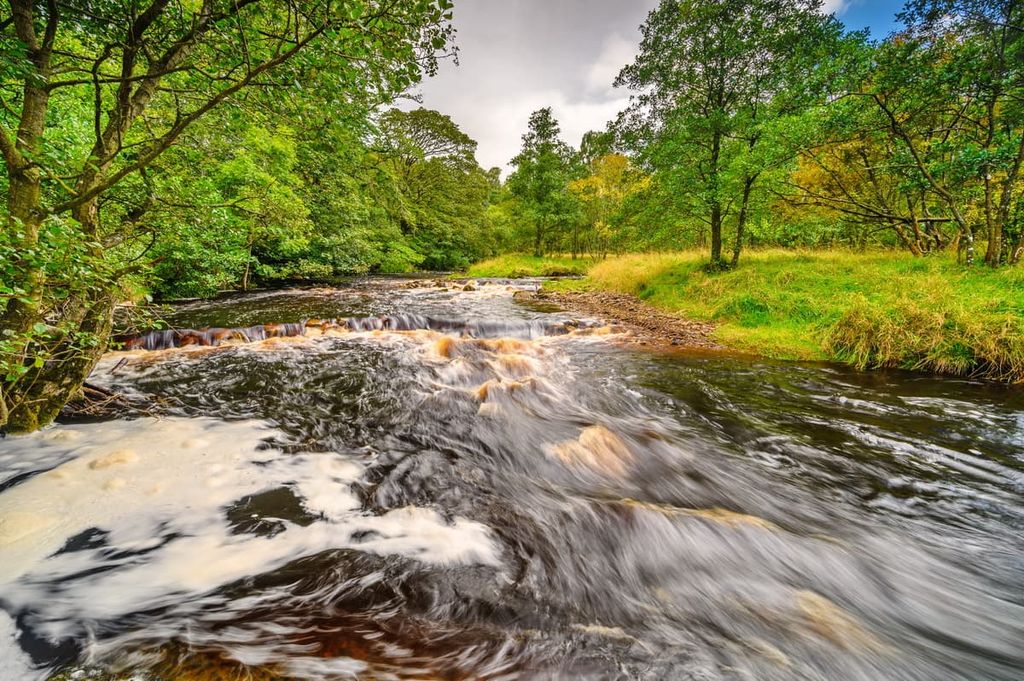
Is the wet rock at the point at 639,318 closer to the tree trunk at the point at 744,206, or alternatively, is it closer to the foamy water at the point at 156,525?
the tree trunk at the point at 744,206

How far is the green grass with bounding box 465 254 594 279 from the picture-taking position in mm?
22984

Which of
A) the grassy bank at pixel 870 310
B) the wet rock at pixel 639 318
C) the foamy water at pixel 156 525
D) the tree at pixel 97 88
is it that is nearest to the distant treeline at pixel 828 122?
the grassy bank at pixel 870 310

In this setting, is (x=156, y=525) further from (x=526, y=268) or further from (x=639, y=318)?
(x=526, y=268)

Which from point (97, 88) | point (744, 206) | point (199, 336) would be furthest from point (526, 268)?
point (97, 88)

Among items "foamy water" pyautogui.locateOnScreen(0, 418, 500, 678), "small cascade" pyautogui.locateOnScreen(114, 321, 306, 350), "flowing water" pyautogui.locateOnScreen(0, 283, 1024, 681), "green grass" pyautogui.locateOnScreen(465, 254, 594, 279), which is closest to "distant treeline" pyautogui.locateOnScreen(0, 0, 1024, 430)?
"foamy water" pyautogui.locateOnScreen(0, 418, 500, 678)

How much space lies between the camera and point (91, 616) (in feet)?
5.72

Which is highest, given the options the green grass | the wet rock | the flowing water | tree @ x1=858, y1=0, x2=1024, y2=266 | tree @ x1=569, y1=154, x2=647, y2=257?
tree @ x1=569, y1=154, x2=647, y2=257

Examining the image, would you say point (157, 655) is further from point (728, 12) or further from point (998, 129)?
point (728, 12)

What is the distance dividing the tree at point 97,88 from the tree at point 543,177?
2572 cm

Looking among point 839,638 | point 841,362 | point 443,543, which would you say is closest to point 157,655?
point 443,543

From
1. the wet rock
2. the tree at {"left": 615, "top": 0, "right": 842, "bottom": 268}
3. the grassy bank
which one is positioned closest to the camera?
the grassy bank

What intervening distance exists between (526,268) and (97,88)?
22.1 metres

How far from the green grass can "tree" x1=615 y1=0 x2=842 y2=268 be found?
37.6 ft

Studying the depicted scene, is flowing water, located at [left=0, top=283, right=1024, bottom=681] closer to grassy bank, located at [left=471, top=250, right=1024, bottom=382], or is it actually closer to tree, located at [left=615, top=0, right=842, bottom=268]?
grassy bank, located at [left=471, top=250, right=1024, bottom=382]
